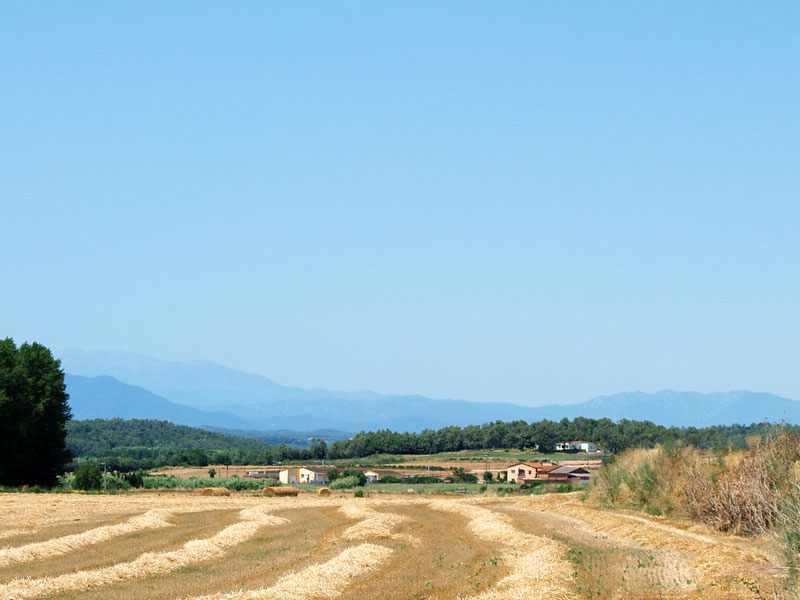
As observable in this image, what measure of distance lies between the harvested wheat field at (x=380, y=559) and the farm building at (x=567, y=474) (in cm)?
5559

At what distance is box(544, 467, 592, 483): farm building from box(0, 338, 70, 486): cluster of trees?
4984 centimetres

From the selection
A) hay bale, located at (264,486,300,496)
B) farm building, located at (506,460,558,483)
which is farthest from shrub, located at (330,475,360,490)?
farm building, located at (506,460,558,483)

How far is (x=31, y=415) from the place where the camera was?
70250 millimetres

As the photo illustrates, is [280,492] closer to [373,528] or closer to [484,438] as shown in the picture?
[373,528]

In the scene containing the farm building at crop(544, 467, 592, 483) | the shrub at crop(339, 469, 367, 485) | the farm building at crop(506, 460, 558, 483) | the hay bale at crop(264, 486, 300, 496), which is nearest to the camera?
the hay bale at crop(264, 486, 300, 496)

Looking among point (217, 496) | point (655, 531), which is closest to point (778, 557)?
point (655, 531)

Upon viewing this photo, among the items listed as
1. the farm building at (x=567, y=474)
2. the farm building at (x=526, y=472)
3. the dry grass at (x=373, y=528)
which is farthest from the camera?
the farm building at (x=526, y=472)

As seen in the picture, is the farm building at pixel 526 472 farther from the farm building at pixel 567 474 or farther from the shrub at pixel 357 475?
the shrub at pixel 357 475

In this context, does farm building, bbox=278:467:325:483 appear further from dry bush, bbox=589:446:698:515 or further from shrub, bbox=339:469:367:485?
dry bush, bbox=589:446:698:515

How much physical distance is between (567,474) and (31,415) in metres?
56.3

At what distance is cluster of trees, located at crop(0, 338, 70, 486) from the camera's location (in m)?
68.5

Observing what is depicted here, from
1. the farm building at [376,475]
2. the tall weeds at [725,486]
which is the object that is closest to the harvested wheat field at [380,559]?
the tall weeds at [725,486]

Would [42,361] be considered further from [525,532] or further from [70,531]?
[525,532]

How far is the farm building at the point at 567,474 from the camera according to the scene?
91688 mm
